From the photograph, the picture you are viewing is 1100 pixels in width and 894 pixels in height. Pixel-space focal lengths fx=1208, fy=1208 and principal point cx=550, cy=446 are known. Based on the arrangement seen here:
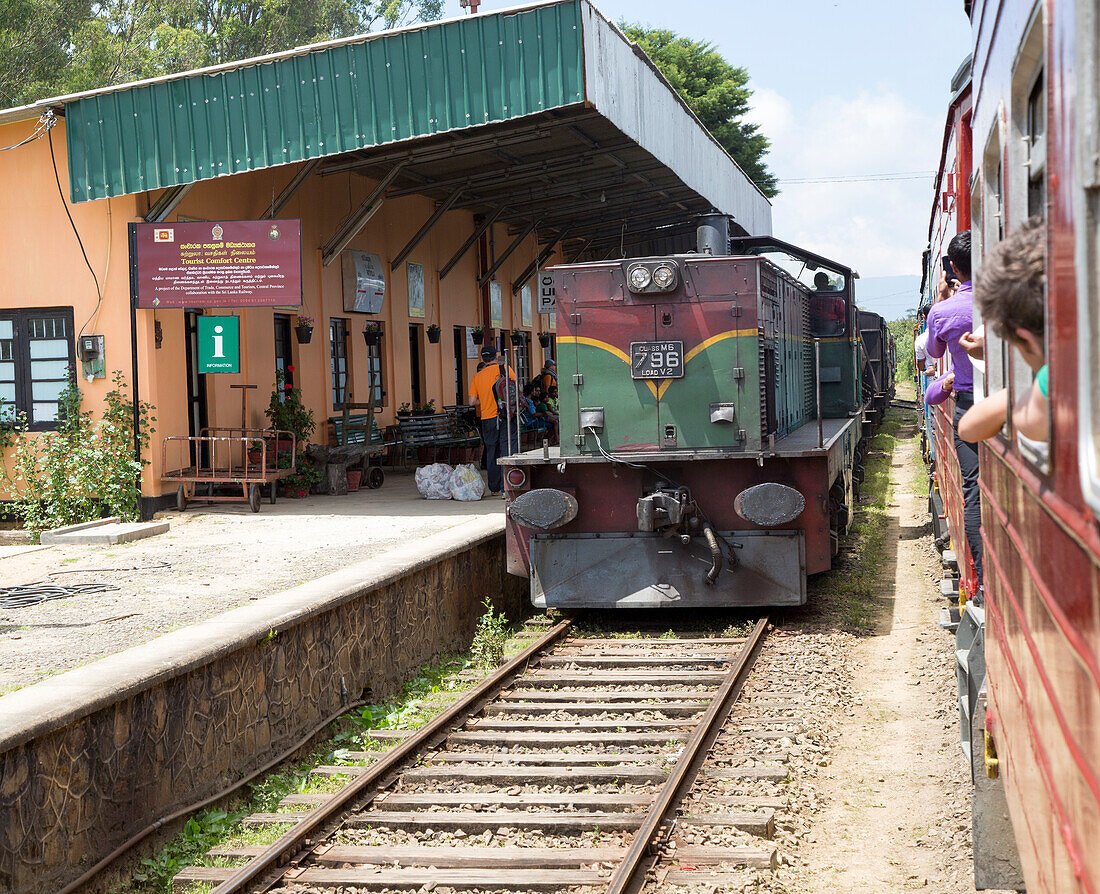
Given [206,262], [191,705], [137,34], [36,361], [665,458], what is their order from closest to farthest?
[191,705] < [665,458] < [206,262] < [36,361] < [137,34]

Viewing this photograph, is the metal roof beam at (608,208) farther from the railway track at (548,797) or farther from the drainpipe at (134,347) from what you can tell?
the railway track at (548,797)

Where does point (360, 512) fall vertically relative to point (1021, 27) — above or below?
below

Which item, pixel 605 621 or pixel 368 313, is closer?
pixel 605 621

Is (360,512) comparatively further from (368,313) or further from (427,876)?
(427,876)

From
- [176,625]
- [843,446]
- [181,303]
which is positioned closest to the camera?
[176,625]

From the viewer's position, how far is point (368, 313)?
63.3 ft

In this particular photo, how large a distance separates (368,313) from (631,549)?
10.8m

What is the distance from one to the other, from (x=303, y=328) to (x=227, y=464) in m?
2.64

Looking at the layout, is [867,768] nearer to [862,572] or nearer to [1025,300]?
[1025,300]

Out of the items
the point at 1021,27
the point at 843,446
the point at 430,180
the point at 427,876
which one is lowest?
the point at 427,876

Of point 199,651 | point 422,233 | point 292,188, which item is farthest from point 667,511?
point 422,233

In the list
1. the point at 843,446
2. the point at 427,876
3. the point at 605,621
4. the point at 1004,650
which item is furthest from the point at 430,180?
the point at 1004,650

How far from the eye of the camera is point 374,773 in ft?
19.9

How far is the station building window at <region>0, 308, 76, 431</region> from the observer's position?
14.1 m
